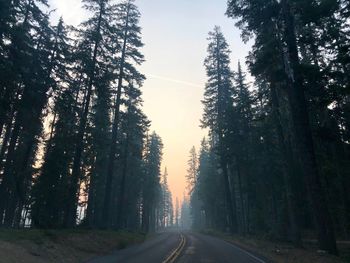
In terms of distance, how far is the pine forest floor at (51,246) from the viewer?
1334 cm

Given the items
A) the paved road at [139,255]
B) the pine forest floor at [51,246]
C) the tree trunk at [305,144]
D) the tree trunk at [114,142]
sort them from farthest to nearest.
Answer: the tree trunk at [114,142] < the tree trunk at [305,144] < the paved road at [139,255] < the pine forest floor at [51,246]

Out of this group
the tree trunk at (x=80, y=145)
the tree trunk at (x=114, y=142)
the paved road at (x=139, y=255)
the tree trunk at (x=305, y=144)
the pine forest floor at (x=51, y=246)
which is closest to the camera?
the pine forest floor at (x=51, y=246)

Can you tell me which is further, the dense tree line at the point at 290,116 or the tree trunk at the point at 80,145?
the tree trunk at the point at 80,145

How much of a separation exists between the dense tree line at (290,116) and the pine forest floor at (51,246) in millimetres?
11991

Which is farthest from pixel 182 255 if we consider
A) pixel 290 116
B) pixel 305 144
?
pixel 290 116

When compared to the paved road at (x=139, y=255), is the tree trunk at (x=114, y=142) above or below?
above

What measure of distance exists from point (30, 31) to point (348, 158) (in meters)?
29.1

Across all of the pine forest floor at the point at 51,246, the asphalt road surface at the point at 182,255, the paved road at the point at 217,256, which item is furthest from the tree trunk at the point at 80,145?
the paved road at the point at 217,256

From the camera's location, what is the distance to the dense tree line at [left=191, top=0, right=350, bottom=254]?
17656mm

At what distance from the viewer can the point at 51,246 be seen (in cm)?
1627

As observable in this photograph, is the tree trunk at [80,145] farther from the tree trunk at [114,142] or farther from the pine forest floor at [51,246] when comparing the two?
the pine forest floor at [51,246]

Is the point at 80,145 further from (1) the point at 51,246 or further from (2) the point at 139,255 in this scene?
(2) the point at 139,255

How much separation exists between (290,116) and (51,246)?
80.1 feet

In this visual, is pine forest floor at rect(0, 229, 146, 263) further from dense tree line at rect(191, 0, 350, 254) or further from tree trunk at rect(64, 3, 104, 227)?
dense tree line at rect(191, 0, 350, 254)
